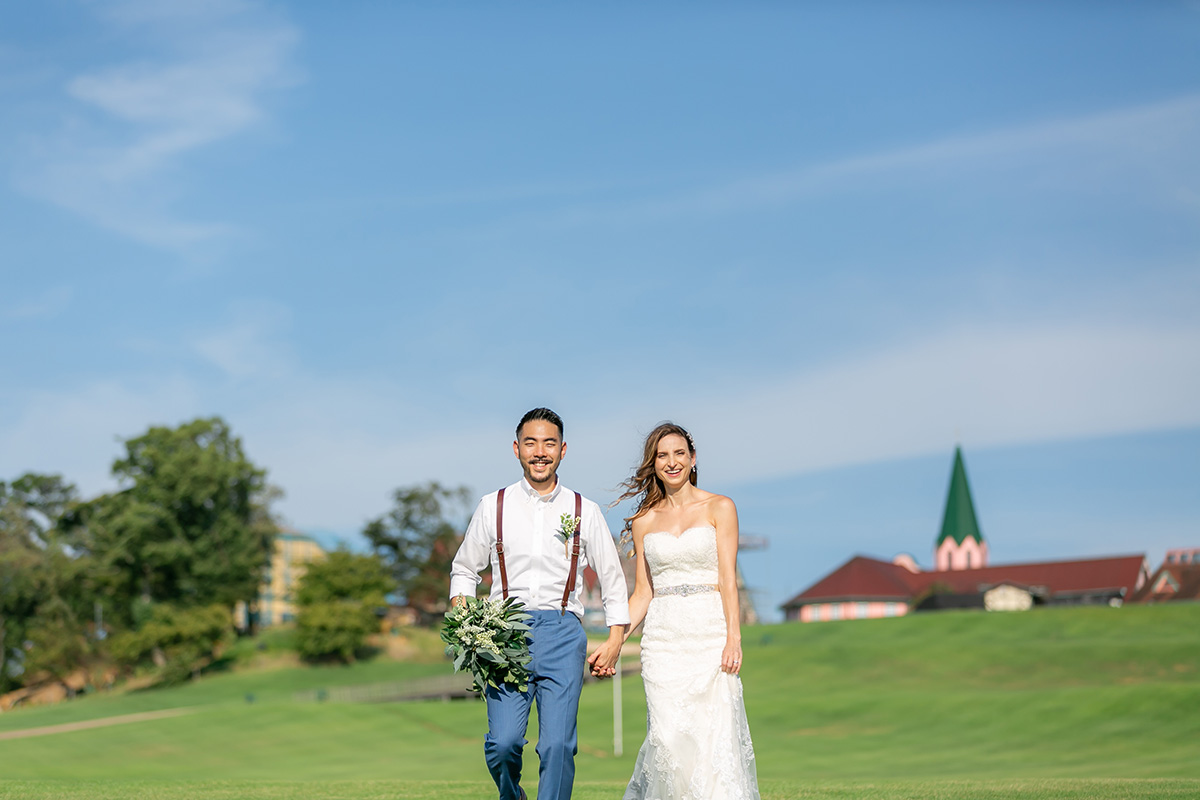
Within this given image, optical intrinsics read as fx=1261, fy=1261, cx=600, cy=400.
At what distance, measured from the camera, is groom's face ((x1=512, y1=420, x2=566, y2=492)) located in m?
9.08

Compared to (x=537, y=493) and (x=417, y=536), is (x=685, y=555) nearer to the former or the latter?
(x=537, y=493)

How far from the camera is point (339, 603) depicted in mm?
81812

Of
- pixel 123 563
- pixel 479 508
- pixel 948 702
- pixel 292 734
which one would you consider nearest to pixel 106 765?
pixel 292 734

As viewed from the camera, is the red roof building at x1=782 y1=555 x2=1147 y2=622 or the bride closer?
the bride

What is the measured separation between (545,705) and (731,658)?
146 centimetres

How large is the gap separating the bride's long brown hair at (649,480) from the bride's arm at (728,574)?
49cm

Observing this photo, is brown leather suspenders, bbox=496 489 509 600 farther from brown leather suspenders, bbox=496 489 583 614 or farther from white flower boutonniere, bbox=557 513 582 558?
white flower boutonniere, bbox=557 513 582 558

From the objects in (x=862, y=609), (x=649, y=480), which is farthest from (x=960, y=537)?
(x=649, y=480)

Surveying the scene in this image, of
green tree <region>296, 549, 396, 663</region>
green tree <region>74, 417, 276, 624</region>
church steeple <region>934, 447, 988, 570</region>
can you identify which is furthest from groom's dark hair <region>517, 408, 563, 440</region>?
church steeple <region>934, 447, 988, 570</region>

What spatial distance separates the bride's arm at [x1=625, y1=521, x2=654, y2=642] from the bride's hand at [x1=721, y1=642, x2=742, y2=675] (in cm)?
73

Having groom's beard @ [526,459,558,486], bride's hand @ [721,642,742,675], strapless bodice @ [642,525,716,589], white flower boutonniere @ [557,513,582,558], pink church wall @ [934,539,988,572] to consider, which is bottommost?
pink church wall @ [934,539,988,572]

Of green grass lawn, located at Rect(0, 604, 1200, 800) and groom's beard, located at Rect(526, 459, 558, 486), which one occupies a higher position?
groom's beard, located at Rect(526, 459, 558, 486)

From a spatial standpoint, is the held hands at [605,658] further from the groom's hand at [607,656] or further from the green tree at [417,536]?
the green tree at [417,536]

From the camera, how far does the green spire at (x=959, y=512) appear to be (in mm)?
118562
